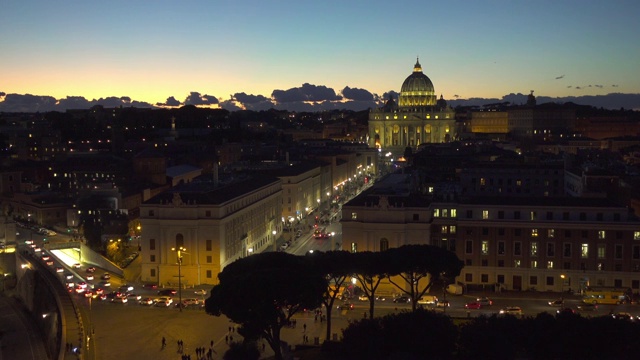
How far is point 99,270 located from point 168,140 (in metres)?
69.5

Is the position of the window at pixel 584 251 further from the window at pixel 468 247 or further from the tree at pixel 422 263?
the tree at pixel 422 263

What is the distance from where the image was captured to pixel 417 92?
555ft

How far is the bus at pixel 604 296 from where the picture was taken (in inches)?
1465

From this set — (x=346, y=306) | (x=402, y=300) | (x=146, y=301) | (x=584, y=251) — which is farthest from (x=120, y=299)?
(x=584, y=251)

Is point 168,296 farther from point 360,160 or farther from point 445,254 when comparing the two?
point 360,160

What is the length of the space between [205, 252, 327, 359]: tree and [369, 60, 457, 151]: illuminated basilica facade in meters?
129

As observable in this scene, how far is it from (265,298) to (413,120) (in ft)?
457

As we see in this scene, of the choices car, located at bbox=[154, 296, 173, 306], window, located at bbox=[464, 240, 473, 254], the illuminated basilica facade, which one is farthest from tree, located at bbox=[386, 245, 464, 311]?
the illuminated basilica facade

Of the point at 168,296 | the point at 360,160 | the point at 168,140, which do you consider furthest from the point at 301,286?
the point at 168,140

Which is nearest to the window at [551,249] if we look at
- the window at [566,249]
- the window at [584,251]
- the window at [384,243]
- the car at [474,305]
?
the window at [566,249]

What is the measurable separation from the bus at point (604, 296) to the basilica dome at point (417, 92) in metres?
132

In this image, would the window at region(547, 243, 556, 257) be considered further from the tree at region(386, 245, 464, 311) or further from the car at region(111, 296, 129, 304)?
the car at region(111, 296, 129, 304)

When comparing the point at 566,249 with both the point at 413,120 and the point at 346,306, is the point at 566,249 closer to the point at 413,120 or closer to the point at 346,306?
the point at 346,306

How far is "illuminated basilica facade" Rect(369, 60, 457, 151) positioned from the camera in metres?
162
